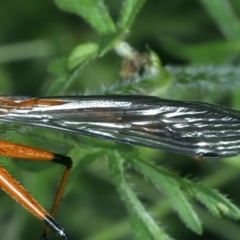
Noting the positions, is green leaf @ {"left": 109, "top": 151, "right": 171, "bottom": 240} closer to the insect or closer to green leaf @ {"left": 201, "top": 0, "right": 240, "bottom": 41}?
the insect

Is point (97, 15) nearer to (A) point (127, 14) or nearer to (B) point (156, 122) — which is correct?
(A) point (127, 14)

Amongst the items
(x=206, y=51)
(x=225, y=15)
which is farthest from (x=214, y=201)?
(x=206, y=51)

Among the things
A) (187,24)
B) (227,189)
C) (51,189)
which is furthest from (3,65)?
(227,189)

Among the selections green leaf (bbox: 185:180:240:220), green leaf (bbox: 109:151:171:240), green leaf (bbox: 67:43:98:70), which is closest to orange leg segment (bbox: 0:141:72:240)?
green leaf (bbox: 109:151:171:240)

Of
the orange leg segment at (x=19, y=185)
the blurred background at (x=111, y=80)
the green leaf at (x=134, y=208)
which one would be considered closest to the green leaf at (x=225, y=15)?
the blurred background at (x=111, y=80)

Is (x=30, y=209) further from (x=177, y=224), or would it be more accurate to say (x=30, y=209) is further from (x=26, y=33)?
(x=26, y=33)

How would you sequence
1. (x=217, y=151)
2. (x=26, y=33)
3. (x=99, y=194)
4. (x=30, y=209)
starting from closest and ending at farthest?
(x=217, y=151) → (x=30, y=209) → (x=99, y=194) → (x=26, y=33)
